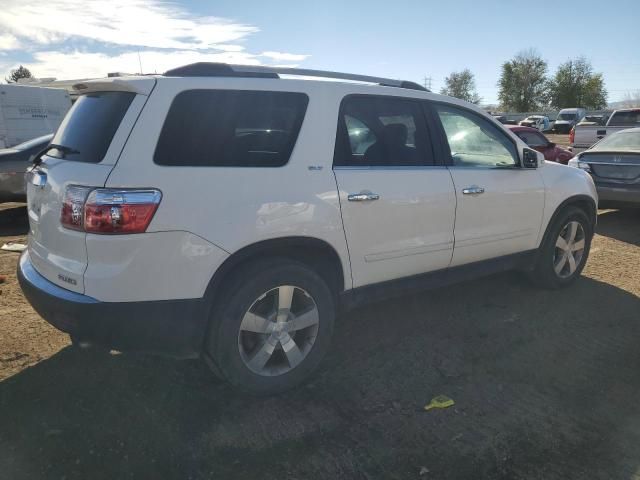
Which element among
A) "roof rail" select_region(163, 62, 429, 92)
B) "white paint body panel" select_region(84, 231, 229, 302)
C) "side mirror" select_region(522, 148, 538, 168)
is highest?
"roof rail" select_region(163, 62, 429, 92)

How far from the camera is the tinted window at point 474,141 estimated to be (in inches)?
152

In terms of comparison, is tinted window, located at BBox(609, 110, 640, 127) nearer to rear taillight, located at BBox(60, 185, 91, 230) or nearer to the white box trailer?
the white box trailer

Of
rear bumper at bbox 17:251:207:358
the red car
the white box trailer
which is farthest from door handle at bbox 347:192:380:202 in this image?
the white box trailer

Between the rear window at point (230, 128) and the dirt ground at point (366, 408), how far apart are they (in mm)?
1433

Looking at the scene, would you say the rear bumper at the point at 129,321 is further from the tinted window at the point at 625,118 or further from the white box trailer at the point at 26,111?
the tinted window at the point at 625,118

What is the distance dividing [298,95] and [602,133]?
1412 cm

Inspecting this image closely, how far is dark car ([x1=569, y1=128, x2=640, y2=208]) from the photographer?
729 cm

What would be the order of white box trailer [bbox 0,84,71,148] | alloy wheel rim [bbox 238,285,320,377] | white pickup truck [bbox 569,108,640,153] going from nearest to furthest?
alloy wheel rim [bbox 238,285,320,377] < white box trailer [bbox 0,84,71,148] < white pickup truck [bbox 569,108,640,153]

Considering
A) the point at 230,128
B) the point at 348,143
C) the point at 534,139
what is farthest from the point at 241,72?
the point at 534,139

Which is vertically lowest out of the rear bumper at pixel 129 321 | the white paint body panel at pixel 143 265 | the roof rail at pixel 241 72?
the rear bumper at pixel 129 321

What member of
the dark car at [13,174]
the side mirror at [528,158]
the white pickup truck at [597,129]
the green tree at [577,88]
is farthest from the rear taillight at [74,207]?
the green tree at [577,88]

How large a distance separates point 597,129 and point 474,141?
12.6m

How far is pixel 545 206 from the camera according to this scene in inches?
176

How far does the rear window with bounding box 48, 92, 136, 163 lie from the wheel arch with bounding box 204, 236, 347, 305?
85 cm
